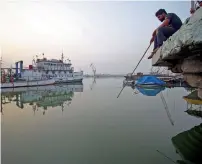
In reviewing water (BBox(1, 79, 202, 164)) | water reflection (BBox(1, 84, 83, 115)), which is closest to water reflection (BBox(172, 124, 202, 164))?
water (BBox(1, 79, 202, 164))

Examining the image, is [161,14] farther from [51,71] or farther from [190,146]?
[51,71]

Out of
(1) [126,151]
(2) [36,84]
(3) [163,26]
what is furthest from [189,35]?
(2) [36,84]

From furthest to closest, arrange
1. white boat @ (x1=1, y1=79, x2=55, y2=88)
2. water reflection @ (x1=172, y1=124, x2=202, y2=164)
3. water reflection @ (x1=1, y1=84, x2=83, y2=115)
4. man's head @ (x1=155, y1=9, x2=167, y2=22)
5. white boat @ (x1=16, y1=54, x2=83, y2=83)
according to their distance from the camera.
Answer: white boat @ (x1=16, y1=54, x2=83, y2=83)
white boat @ (x1=1, y1=79, x2=55, y2=88)
water reflection @ (x1=1, y1=84, x2=83, y2=115)
water reflection @ (x1=172, y1=124, x2=202, y2=164)
man's head @ (x1=155, y1=9, x2=167, y2=22)

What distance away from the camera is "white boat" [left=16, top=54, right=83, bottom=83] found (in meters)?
56.7

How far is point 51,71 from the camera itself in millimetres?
65062

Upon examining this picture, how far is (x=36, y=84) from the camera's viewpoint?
54750 mm

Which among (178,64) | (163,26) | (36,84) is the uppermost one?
(163,26)

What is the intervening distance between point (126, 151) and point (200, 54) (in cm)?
488

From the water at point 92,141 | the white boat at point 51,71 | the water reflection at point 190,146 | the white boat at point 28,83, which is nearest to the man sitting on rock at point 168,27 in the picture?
the water reflection at point 190,146

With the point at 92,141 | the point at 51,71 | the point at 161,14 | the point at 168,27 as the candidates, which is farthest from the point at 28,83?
the point at 168,27

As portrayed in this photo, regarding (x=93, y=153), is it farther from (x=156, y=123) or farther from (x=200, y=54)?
(x=156, y=123)

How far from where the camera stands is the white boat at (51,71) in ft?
186

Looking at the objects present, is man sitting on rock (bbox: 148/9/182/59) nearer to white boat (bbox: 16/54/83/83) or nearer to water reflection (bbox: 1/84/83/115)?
water reflection (bbox: 1/84/83/115)

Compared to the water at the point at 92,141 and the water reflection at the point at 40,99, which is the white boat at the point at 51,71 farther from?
the water at the point at 92,141
